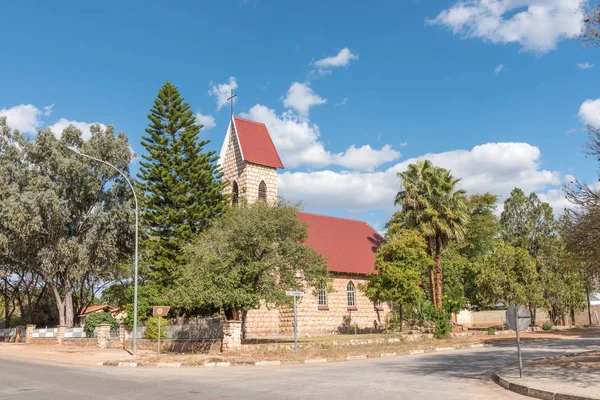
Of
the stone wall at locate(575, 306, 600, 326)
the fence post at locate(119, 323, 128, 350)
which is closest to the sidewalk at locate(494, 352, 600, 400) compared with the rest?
the fence post at locate(119, 323, 128, 350)

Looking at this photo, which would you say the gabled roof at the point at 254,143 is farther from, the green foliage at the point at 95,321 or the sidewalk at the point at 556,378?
the sidewalk at the point at 556,378

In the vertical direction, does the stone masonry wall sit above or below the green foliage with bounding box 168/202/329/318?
above

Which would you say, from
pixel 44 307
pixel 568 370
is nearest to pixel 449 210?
pixel 568 370

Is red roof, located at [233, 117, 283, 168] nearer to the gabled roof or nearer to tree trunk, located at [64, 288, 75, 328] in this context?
the gabled roof

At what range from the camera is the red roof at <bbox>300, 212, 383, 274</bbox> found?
1537 inches

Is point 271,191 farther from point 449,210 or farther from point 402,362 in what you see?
point 402,362

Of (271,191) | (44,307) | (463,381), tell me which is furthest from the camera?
(44,307)

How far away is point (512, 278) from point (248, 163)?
2038 cm

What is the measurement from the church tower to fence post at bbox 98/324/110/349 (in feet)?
43.6

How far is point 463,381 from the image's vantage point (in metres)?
12.7

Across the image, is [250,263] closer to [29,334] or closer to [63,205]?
[63,205]

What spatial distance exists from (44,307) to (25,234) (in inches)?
895

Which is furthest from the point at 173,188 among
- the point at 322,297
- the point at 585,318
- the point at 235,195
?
the point at 585,318

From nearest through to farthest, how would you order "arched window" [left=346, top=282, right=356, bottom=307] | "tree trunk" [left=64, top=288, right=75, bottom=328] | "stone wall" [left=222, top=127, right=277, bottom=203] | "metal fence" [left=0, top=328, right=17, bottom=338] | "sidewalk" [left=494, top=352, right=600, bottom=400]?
"sidewalk" [left=494, top=352, right=600, bottom=400]
"tree trunk" [left=64, top=288, right=75, bottom=328]
"metal fence" [left=0, top=328, right=17, bottom=338]
"stone wall" [left=222, top=127, right=277, bottom=203]
"arched window" [left=346, top=282, right=356, bottom=307]
